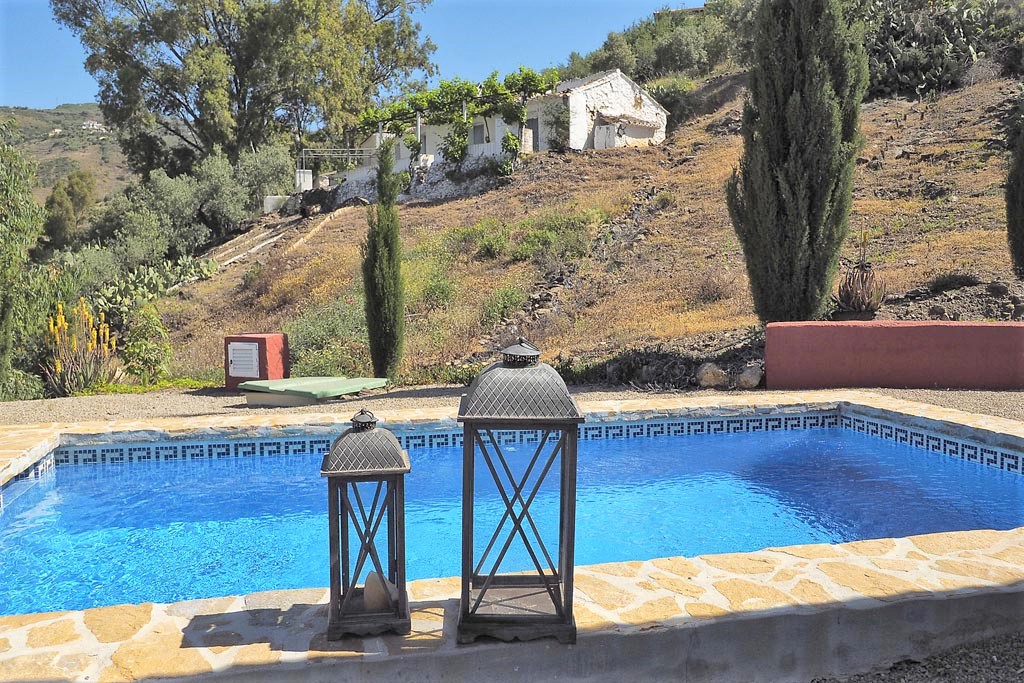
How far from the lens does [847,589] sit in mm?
3316

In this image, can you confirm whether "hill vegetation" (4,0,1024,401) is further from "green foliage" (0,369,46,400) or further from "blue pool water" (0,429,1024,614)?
"blue pool water" (0,429,1024,614)

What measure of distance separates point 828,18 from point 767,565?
902 centimetres

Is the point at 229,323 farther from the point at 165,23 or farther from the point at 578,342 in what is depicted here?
the point at 165,23

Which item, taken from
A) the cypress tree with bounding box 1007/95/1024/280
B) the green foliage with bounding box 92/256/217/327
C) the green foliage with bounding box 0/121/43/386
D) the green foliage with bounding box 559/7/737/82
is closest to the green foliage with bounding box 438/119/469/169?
the green foliage with bounding box 92/256/217/327

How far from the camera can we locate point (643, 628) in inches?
116

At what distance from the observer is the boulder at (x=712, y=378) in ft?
32.1

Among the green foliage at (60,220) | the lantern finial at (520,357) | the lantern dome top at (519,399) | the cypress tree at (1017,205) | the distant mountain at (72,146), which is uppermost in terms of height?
the distant mountain at (72,146)

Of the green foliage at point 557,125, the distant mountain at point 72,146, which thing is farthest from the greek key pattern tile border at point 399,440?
the distant mountain at point 72,146

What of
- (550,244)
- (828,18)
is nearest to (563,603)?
(828,18)

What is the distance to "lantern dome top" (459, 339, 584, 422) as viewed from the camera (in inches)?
106

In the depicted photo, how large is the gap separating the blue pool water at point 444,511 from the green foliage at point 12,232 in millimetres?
4366

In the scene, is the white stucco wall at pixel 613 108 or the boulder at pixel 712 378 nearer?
the boulder at pixel 712 378

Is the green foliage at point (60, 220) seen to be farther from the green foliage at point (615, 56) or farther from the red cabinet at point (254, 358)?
the green foliage at point (615, 56)

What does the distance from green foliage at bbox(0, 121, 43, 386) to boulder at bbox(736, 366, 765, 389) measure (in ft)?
31.7
